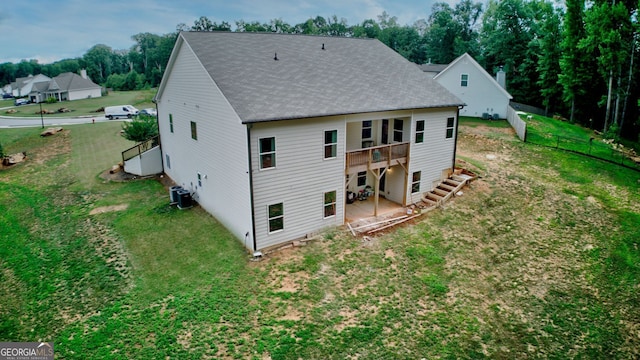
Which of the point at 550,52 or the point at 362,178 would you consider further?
the point at 550,52

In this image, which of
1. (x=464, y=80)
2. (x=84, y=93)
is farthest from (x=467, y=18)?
(x=84, y=93)

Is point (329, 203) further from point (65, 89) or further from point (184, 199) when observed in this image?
point (65, 89)

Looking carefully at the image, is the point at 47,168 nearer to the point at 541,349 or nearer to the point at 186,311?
the point at 186,311

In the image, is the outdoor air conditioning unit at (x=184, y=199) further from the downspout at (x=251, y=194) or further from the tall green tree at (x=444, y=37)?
the tall green tree at (x=444, y=37)

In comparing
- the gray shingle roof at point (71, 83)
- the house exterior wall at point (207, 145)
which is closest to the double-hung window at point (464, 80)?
the house exterior wall at point (207, 145)

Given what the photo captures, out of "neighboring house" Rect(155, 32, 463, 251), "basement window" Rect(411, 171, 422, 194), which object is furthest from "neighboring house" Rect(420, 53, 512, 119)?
"basement window" Rect(411, 171, 422, 194)

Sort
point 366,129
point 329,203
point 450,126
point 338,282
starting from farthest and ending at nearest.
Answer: point 450,126 → point 366,129 → point 329,203 → point 338,282

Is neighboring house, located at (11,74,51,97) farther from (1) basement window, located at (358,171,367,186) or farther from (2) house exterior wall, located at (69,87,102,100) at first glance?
(1) basement window, located at (358,171,367,186)

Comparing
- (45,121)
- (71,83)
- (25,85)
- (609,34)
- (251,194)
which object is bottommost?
(251,194)
